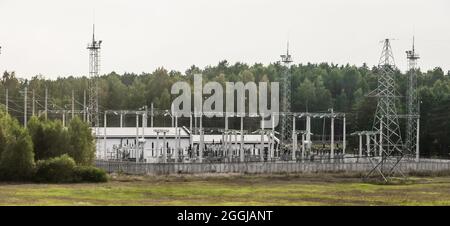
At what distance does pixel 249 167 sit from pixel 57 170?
21338mm

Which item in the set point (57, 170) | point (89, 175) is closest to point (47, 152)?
point (57, 170)

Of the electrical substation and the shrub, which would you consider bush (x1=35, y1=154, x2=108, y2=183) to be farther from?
the electrical substation

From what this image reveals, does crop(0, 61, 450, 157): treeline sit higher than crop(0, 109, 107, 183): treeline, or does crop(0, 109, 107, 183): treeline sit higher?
crop(0, 61, 450, 157): treeline

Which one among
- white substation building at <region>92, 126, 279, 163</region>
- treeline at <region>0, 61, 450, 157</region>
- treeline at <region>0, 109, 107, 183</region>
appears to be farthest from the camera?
treeline at <region>0, 61, 450, 157</region>

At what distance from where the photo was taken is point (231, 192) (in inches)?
2418

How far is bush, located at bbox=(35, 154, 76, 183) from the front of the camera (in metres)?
73.6

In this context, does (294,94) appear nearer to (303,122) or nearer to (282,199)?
(303,122)

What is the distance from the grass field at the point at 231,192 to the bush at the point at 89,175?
5.68 feet

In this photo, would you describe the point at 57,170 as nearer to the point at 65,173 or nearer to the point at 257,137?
the point at 65,173

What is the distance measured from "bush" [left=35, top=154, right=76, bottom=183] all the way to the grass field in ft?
14.3

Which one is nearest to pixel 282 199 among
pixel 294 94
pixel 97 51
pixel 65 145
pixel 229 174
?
pixel 229 174

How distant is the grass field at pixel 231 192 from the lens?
2102 inches

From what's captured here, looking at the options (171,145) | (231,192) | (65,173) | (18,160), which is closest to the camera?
(231,192)

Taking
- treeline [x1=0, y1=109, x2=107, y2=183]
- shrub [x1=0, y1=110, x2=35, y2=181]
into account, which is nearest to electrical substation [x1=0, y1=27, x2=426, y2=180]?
treeline [x1=0, y1=109, x2=107, y2=183]
